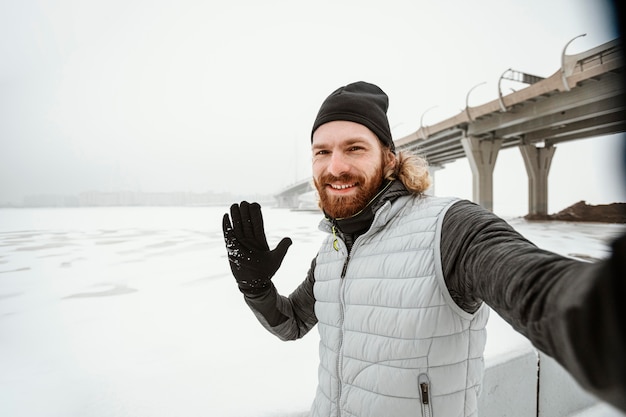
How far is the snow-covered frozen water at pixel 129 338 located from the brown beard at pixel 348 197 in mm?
792

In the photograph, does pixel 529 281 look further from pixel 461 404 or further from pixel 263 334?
pixel 263 334

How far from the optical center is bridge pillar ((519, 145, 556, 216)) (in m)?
19.7

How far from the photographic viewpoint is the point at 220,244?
20.8 feet

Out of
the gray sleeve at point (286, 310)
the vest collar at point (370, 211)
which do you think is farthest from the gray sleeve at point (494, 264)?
the gray sleeve at point (286, 310)

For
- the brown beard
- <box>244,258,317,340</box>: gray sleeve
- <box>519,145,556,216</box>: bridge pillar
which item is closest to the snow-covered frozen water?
<box>244,258,317,340</box>: gray sleeve

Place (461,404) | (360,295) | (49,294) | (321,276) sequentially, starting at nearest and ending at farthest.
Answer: (461,404)
(360,295)
(321,276)
(49,294)

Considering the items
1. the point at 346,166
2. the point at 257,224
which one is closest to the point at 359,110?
the point at 346,166

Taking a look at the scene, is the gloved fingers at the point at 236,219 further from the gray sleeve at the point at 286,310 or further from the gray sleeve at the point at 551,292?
the gray sleeve at the point at 551,292

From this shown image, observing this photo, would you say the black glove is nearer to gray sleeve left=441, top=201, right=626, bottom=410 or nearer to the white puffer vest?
the white puffer vest

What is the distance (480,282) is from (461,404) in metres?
0.59

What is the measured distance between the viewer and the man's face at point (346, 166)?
4.35ft

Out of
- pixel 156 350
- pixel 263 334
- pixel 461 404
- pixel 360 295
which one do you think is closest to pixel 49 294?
pixel 156 350

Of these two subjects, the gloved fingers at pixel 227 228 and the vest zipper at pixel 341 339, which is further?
the gloved fingers at pixel 227 228

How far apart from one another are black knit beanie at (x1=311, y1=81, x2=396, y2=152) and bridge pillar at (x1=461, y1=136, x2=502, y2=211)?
20782 millimetres
